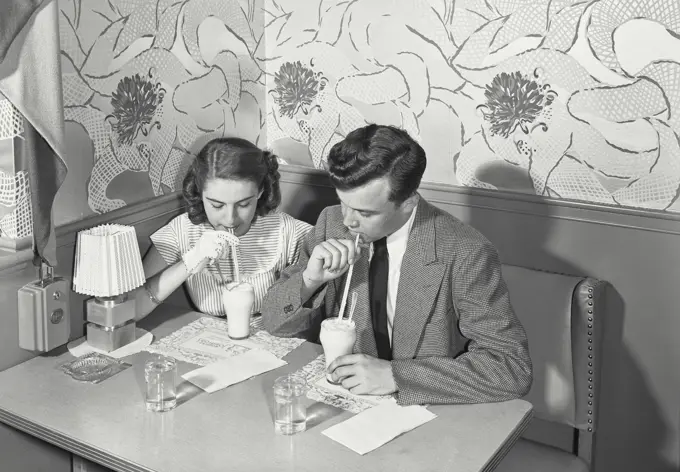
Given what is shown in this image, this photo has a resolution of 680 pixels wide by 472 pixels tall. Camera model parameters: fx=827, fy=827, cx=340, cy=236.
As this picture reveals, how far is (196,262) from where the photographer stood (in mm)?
2393

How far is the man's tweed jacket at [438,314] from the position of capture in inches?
76.0

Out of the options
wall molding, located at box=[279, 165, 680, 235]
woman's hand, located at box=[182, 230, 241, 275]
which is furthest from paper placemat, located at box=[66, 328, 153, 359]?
wall molding, located at box=[279, 165, 680, 235]

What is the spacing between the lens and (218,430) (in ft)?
5.92

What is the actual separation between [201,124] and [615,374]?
1.61m

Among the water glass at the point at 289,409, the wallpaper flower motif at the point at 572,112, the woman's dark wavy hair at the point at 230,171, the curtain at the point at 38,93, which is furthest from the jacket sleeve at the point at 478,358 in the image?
the curtain at the point at 38,93

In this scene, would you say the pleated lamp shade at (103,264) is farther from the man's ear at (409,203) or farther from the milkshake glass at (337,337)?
the man's ear at (409,203)

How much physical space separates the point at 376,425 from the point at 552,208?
44.8 inches

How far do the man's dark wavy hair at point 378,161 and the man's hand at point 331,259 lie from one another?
15 cm

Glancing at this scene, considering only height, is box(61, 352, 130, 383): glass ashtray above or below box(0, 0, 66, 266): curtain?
below

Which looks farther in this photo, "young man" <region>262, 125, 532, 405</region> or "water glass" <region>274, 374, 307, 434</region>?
"young man" <region>262, 125, 532, 405</region>

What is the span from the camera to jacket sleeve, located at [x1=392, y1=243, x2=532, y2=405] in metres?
1.92

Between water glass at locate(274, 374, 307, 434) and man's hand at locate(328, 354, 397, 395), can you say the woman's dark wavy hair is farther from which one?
water glass at locate(274, 374, 307, 434)

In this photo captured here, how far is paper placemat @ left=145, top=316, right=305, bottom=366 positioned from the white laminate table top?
104 mm

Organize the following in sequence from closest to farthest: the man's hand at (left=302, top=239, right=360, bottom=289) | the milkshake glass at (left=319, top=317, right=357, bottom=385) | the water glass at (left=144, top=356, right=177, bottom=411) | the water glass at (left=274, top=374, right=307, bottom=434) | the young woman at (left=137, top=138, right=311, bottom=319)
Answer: the water glass at (left=274, top=374, right=307, bottom=434) → the water glass at (left=144, top=356, right=177, bottom=411) → the milkshake glass at (left=319, top=317, right=357, bottom=385) → the man's hand at (left=302, top=239, right=360, bottom=289) → the young woman at (left=137, top=138, right=311, bottom=319)
